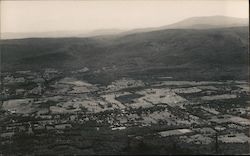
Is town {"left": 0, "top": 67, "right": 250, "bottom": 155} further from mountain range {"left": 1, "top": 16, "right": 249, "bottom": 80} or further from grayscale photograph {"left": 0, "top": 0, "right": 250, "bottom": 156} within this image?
mountain range {"left": 1, "top": 16, "right": 249, "bottom": 80}

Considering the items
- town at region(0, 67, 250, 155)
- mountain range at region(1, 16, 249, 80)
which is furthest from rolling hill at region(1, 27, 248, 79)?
town at region(0, 67, 250, 155)

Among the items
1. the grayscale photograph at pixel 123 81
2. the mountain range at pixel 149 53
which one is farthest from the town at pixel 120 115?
the mountain range at pixel 149 53

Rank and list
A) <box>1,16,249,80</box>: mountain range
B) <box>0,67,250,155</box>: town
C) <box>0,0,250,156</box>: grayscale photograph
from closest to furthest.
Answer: <box>0,67,250,155</box>: town
<box>0,0,250,156</box>: grayscale photograph
<box>1,16,249,80</box>: mountain range

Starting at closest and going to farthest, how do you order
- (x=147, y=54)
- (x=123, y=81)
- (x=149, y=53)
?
(x=123, y=81), (x=149, y=53), (x=147, y=54)

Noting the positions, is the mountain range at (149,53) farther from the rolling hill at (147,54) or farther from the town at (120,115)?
the town at (120,115)

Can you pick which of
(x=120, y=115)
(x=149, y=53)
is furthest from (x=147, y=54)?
(x=120, y=115)

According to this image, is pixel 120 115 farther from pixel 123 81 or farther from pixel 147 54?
pixel 147 54

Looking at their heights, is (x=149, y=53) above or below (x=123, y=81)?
above

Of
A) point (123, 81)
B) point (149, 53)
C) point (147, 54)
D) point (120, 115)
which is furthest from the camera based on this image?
point (147, 54)

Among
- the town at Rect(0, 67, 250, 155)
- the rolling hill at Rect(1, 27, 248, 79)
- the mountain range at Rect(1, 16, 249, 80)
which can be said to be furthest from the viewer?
the rolling hill at Rect(1, 27, 248, 79)
